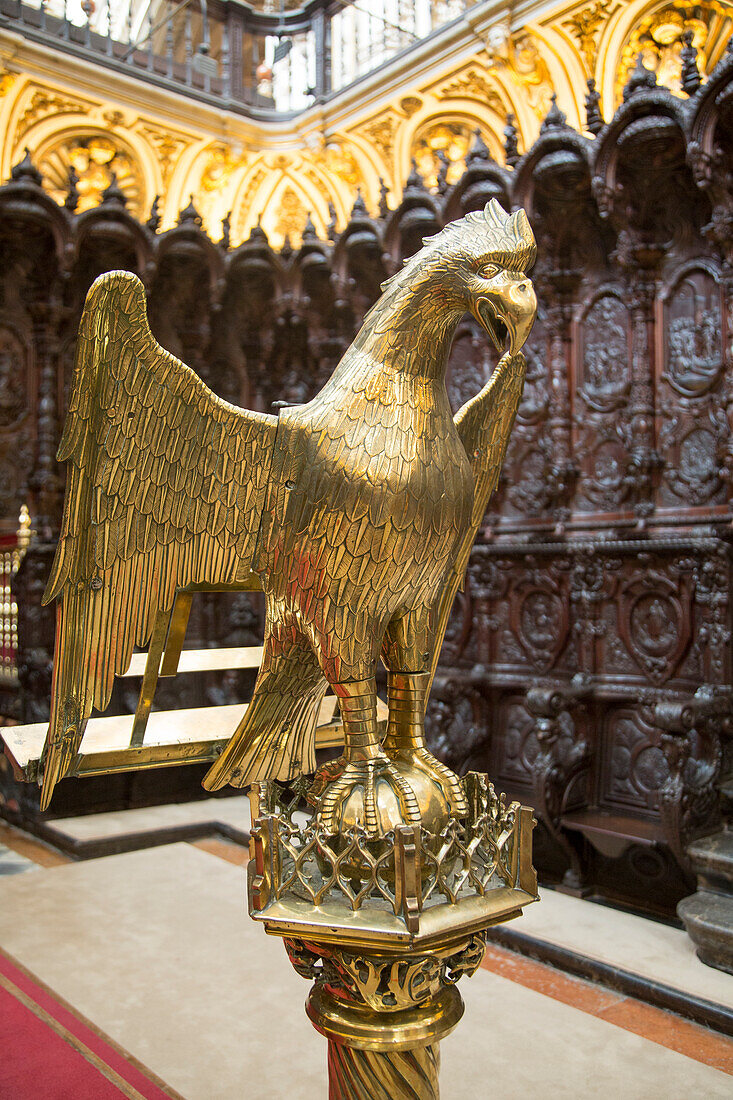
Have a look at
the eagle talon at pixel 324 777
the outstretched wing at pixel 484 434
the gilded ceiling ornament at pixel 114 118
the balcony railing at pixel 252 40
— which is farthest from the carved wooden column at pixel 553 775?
the gilded ceiling ornament at pixel 114 118

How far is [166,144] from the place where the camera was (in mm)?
4988

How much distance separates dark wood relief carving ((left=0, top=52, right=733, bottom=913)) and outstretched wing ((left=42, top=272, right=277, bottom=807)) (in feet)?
8.24

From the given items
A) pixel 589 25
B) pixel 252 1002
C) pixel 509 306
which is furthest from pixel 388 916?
pixel 589 25

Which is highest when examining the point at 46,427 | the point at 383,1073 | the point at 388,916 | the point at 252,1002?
the point at 46,427

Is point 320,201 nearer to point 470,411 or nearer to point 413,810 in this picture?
point 470,411

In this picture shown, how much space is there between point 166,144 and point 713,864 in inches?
182

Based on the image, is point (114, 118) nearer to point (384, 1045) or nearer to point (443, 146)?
point (443, 146)

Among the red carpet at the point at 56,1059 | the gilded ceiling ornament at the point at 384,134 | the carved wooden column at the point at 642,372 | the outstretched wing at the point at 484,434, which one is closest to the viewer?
the outstretched wing at the point at 484,434

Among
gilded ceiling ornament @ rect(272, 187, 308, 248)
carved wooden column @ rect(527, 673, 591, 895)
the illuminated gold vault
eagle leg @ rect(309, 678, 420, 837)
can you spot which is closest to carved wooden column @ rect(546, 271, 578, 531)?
the illuminated gold vault

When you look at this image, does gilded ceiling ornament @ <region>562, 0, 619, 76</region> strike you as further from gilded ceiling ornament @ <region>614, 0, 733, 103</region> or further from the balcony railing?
the balcony railing

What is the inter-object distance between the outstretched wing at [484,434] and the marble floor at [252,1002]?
1348mm

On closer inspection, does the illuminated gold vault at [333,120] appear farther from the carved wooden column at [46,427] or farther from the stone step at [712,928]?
the stone step at [712,928]

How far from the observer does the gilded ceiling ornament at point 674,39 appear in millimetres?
3417

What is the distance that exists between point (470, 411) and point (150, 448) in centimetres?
47
